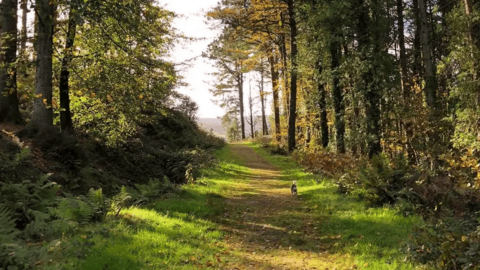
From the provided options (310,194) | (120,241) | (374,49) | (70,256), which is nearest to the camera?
(70,256)

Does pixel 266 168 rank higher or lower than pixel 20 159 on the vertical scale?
lower

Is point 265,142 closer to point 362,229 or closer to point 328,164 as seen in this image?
point 328,164

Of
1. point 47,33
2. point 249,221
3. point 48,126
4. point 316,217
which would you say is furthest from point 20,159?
point 316,217

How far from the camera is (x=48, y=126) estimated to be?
1090cm

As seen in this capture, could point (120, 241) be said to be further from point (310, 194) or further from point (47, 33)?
point (47, 33)

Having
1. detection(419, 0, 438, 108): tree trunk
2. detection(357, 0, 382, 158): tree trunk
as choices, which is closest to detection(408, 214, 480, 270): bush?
detection(357, 0, 382, 158): tree trunk

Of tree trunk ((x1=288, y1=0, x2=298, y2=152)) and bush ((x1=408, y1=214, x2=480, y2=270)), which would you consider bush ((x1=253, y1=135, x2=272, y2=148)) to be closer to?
tree trunk ((x1=288, y1=0, x2=298, y2=152))

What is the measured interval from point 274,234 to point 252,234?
47cm

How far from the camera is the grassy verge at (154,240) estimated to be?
4.75m

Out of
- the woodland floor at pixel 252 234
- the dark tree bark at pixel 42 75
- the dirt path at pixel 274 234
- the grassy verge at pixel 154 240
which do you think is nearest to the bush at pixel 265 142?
the dirt path at pixel 274 234

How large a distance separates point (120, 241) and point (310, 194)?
6599 millimetres

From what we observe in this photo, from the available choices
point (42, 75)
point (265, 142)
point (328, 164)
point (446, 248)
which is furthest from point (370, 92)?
point (265, 142)

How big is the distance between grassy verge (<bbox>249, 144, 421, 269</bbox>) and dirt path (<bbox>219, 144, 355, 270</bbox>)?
25 cm

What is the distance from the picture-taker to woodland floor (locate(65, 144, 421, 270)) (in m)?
5.39
